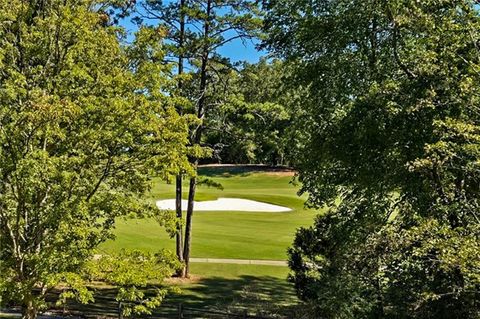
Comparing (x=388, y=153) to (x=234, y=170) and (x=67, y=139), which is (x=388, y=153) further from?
(x=234, y=170)

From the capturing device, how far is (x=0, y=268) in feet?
28.8

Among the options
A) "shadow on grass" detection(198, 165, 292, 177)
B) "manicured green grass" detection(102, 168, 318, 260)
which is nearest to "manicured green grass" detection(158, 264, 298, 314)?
"manicured green grass" detection(102, 168, 318, 260)

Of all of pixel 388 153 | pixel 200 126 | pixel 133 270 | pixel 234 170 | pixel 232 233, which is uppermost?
pixel 200 126

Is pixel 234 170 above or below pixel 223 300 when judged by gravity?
above

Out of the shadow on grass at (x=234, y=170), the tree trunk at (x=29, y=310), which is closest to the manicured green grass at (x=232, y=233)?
the tree trunk at (x=29, y=310)

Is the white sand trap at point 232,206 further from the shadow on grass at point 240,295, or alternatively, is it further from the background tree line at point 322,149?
the background tree line at point 322,149

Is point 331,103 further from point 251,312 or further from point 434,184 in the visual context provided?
point 251,312

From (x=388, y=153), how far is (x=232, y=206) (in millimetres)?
29878

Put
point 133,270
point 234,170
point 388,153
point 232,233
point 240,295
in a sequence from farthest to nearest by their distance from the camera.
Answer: point 234,170 → point 232,233 → point 240,295 → point 388,153 → point 133,270

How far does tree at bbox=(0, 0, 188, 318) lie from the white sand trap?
28210 mm

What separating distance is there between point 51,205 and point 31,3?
460 centimetres

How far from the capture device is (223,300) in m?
16.4

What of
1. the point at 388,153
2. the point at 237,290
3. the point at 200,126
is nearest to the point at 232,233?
the point at 200,126

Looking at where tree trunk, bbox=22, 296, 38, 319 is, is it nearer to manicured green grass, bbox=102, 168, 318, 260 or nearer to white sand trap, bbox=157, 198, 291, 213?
manicured green grass, bbox=102, 168, 318, 260
